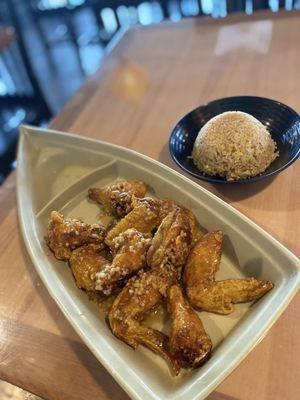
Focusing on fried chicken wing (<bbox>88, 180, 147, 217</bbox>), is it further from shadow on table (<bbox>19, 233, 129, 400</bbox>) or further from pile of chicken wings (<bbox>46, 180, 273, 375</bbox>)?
shadow on table (<bbox>19, 233, 129, 400</bbox>)

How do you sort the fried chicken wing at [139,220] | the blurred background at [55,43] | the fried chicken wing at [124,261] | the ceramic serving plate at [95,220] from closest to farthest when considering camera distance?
the ceramic serving plate at [95,220]
the fried chicken wing at [124,261]
the fried chicken wing at [139,220]
the blurred background at [55,43]

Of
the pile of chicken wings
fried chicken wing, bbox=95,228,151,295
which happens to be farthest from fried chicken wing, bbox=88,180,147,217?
fried chicken wing, bbox=95,228,151,295

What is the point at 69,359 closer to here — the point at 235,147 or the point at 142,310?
the point at 142,310

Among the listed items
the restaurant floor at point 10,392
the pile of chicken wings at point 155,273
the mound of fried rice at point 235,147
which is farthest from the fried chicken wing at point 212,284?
the restaurant floor at point 10,392

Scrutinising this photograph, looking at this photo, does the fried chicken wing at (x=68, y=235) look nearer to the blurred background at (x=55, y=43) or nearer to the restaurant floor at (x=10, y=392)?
the restaurant floor at (x=10, y=392)

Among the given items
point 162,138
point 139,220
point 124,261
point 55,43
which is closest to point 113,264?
point 124,261

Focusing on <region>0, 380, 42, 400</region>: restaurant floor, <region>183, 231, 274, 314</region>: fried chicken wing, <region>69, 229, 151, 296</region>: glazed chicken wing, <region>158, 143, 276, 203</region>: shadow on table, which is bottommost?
<region>0, 380, 42, 400</region>: restaurant floor
